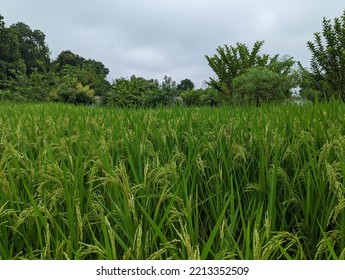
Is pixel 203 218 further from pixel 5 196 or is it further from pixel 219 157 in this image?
pixel 5 196

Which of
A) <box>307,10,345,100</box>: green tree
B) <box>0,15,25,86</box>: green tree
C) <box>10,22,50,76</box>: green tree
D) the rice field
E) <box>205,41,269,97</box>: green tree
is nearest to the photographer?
the rice field

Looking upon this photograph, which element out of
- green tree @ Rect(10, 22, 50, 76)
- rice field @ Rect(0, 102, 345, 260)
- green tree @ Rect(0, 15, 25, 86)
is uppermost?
green tree @ Rect(10, 22, 50, 76)

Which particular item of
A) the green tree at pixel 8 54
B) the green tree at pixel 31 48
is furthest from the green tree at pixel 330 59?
the green tree at pixel 31 48

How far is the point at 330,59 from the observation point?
1304 cm

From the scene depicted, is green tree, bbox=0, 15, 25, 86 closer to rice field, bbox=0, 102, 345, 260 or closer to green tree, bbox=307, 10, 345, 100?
green tree, bbox=307, 10, 345, 100

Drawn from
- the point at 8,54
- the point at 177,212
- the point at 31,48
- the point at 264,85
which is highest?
the point at 31,48

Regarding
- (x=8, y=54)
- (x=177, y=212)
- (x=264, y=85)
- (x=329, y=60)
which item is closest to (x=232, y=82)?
(x=264, y=85)

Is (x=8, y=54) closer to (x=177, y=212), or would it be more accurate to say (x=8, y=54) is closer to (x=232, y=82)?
(x=232, y=82)

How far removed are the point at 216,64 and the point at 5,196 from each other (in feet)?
74.4

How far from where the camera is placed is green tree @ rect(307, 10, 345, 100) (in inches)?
485

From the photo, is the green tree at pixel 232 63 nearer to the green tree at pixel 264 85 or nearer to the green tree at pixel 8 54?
the green tree at pixel 264 85

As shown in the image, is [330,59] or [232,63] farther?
[232,63]

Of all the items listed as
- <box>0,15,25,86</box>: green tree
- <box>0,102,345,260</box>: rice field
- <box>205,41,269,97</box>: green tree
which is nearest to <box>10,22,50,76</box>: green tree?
<box>0,15,25,86</box>: green tree
